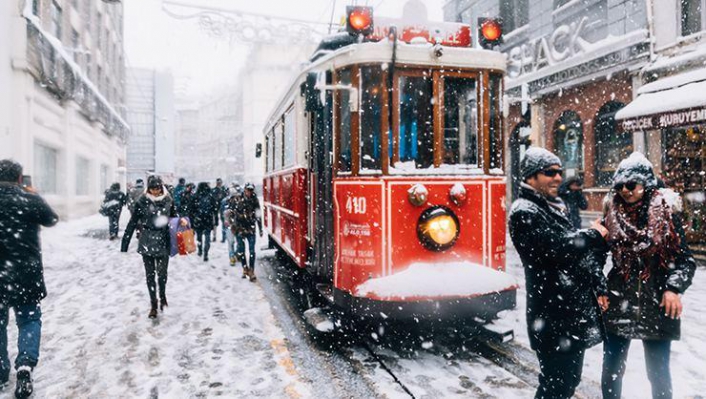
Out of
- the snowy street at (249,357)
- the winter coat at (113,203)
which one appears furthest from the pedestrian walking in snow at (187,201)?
the winter coat at (113,203)

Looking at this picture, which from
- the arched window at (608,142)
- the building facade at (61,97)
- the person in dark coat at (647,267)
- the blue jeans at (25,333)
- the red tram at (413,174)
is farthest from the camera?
the building facade at (61,97)

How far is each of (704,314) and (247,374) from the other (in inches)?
225

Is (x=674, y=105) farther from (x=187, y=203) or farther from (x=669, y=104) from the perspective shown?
(x=187, y=203)

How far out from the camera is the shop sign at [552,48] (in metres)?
15.0

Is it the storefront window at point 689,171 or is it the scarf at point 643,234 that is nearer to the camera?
the scarf at point 643,234

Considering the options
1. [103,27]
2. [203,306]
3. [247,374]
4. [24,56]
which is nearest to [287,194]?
[203,306]

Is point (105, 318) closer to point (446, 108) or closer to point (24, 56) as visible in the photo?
point (446, 108)

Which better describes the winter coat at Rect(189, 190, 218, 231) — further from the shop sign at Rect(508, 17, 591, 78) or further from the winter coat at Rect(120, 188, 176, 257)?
the shop sign at Rect(508, 17, 591, 78)

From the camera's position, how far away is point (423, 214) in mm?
5227

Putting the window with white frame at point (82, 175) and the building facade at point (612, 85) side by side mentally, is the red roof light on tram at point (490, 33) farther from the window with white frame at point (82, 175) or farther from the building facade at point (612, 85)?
the window with white frame at point (82, 175)

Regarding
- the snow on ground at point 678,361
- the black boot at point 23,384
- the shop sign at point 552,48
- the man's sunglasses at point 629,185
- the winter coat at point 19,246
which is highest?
the shop sign at point 552,48

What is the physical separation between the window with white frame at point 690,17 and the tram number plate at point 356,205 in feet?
35.6

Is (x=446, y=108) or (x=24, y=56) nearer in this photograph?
(x=446, y=108)

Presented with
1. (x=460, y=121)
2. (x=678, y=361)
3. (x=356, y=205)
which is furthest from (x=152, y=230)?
(x=678, y=361)
